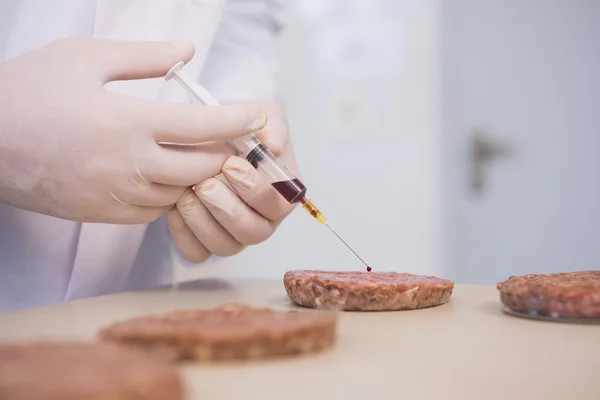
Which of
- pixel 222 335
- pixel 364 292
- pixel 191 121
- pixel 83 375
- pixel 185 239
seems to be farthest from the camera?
pixel 185 239

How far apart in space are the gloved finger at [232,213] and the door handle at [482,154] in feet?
6.41

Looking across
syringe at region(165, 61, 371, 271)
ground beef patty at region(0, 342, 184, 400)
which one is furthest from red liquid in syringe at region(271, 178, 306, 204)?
ground beef patty at region(0, 342, 184, 400)

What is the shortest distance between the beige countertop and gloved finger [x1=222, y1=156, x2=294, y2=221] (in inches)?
9.1

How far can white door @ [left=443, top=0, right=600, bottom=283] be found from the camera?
2.81 metres

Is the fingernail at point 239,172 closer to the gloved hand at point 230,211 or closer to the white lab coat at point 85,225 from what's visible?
the gloved hand at point 230,211

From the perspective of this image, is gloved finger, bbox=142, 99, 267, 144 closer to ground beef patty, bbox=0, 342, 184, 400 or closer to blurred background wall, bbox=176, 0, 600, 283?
ground beef patty, bbox=0, 342, 184, 400

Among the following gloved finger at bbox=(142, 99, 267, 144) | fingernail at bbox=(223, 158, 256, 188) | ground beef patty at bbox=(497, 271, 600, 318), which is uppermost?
gloved finger at bbox=(142, 99, 267, 144)

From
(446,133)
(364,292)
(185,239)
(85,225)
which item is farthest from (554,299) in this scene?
(446,133)

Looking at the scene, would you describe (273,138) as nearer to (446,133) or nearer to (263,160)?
(263,160)

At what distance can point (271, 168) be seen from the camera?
1.14 m

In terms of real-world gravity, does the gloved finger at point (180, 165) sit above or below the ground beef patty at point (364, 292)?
above

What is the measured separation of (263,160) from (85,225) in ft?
1.44

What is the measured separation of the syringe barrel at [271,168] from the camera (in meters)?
1.11

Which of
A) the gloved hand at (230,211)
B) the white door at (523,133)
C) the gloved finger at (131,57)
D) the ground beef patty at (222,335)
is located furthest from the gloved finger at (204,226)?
the white door at (523,133)
